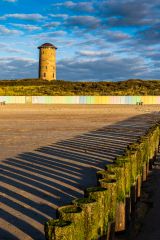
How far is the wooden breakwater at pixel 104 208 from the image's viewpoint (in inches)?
155

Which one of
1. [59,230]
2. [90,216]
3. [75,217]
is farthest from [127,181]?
[59,230]

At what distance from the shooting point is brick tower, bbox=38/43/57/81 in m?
104

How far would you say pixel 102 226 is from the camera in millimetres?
4902

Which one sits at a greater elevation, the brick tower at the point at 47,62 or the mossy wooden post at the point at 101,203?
the brick tower at the point at 47,62

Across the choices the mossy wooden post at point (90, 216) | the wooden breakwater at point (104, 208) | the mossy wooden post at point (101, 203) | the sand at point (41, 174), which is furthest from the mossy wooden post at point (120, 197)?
the mossy wooden post at point (90, 216)

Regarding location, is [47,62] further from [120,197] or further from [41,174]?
[120,197]

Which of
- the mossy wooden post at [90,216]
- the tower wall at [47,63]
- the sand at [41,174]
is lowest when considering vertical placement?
the sand at [41,174]

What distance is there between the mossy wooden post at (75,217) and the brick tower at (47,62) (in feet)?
329

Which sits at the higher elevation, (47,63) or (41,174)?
(47,63)

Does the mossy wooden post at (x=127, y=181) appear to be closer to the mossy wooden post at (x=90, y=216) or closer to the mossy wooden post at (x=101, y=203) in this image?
the mossy wooden post at (x=101, y=203)

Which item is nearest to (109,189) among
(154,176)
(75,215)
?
(75,215)

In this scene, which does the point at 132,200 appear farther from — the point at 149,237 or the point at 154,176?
the point at 154,176

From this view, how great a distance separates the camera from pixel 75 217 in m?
4.02

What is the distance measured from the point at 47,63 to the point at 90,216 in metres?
101
